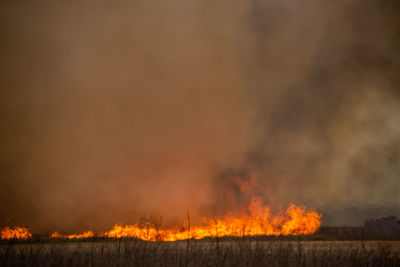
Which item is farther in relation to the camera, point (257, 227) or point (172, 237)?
point (257, 227)

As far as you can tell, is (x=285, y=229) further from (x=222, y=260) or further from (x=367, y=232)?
(x=222, y=260)

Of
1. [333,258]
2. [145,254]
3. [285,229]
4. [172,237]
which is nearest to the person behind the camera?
[145,254]

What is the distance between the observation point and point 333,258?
42.1 ft

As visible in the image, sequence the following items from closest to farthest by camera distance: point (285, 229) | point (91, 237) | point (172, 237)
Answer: point (91, 237) → point (172, 237) → point (285, 229)

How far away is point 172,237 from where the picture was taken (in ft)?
77.7

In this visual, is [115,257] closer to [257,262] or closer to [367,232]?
[257,262]

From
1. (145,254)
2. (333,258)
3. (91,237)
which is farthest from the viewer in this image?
(91,237)

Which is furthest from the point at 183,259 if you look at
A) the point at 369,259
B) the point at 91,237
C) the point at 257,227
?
the point at 257,227

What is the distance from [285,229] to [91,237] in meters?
15.3

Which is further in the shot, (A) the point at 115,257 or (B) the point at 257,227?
(B) the point at 257,227

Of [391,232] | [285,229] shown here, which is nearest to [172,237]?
[285,229]

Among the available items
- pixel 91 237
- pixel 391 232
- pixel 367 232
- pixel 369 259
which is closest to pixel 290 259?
pixel 369 259

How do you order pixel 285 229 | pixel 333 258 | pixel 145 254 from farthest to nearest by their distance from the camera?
pixel 285 229 → pixel 333 258 → pixel 145 254

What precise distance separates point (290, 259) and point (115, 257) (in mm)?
6739
